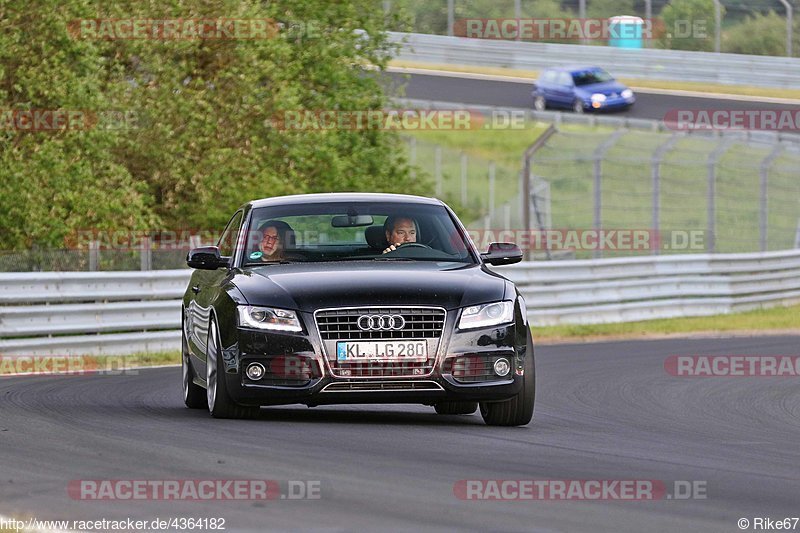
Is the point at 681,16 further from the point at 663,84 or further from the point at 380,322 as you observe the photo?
the point at 380,322

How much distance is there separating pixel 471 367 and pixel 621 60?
49.4 metres

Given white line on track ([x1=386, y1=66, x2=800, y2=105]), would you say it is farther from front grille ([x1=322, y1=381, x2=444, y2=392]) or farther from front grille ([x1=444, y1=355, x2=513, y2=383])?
front grille ([x1=322, y1=381, x2=444, y2=392])

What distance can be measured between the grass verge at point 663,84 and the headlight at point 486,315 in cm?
4462

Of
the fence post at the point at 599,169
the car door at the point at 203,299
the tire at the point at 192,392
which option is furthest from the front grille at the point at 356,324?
the fence post at the point at 599,169

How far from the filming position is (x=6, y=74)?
2469cm

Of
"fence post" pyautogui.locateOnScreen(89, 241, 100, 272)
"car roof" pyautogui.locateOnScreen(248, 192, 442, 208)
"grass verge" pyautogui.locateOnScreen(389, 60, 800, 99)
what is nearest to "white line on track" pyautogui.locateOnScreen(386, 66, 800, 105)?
"grass verge" pyautogui.locateOnScreen(389, 60, 800, 99)

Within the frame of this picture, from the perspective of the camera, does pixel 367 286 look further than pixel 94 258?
No

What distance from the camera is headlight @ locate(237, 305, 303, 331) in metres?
9.90

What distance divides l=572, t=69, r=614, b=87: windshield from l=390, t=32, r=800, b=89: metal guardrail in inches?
119

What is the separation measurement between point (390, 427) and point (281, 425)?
64 cm

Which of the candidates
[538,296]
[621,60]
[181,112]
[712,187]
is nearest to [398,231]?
[538,296]

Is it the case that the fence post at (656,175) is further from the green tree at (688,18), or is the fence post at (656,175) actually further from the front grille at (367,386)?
the green tree at (688,18)

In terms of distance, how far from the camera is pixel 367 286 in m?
9.98

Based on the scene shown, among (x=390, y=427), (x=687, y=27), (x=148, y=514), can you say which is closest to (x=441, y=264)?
(x=390, y=427)
